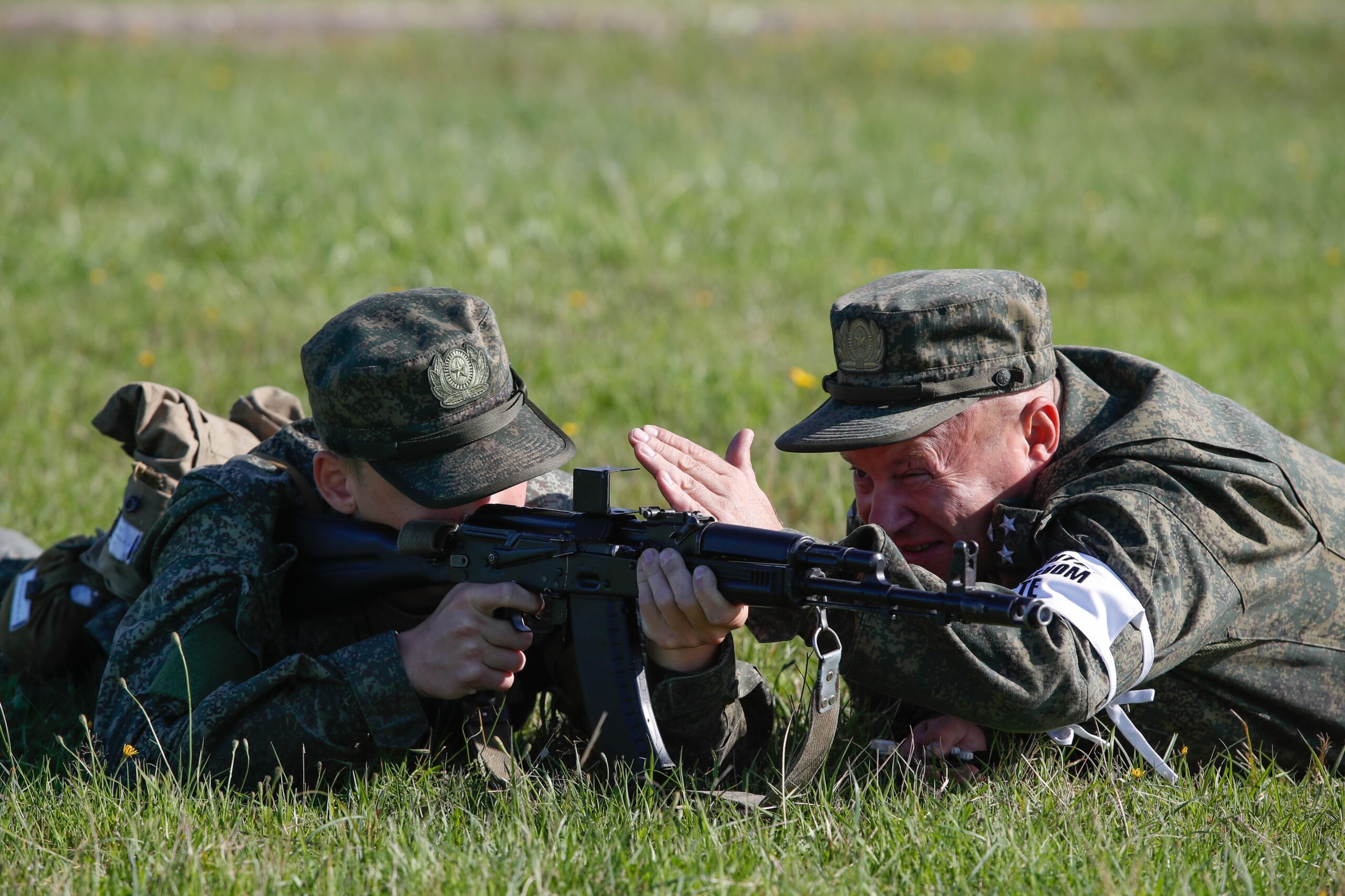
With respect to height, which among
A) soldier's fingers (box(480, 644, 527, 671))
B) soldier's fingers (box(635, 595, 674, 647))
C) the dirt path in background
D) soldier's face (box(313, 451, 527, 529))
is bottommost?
soldier's fingers (box(480, 644, 527, 671))

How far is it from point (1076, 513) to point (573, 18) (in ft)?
59.0

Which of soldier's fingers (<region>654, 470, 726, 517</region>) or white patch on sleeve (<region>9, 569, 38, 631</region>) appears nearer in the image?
soldier's fingers (<region>654, 470, 726, 517</region>)

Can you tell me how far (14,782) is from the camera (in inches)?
123

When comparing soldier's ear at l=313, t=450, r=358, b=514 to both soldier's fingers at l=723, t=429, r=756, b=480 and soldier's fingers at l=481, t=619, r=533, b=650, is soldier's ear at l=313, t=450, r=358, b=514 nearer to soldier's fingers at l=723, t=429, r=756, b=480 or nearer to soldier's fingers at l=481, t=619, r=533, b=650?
soldier's fingers at l=481, t=619, r=533, b=650

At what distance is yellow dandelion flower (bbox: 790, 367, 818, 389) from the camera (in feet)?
21.1

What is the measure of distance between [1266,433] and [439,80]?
47.3ft

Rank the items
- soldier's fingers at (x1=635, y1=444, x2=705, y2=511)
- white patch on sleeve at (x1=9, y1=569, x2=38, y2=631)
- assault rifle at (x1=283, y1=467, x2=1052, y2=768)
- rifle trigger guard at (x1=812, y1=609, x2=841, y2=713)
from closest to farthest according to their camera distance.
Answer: assault rifle at (x1=283, y1=467, x2=1052, y2=768) → rifle trigger guard at (x1=812, y1=609, x2=841, y2=713) → soldier's fingers at (x1=635, y1=444, x2=705, y2=511) → white patch on sleeve at (x1=9, y1=569, x2=38, y2=631)

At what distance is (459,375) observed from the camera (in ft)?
10.9

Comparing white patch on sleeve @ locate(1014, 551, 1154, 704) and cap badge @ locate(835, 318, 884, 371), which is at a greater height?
cap badge @ locate(835, 318, 884, 371)

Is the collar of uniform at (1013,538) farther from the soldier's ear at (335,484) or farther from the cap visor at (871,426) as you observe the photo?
the soldier's ear at (335,484)

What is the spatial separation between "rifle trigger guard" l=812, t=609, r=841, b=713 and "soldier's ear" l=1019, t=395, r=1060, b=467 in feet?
3.09

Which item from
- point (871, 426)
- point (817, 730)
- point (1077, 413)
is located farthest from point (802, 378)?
point (817, 730)

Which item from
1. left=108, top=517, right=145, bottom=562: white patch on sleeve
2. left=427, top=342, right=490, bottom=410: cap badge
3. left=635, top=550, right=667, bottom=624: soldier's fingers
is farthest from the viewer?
left=108, top=517, right=145, bottom=562: white patch on sleeve

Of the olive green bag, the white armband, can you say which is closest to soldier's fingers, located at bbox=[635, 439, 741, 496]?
the white armband
